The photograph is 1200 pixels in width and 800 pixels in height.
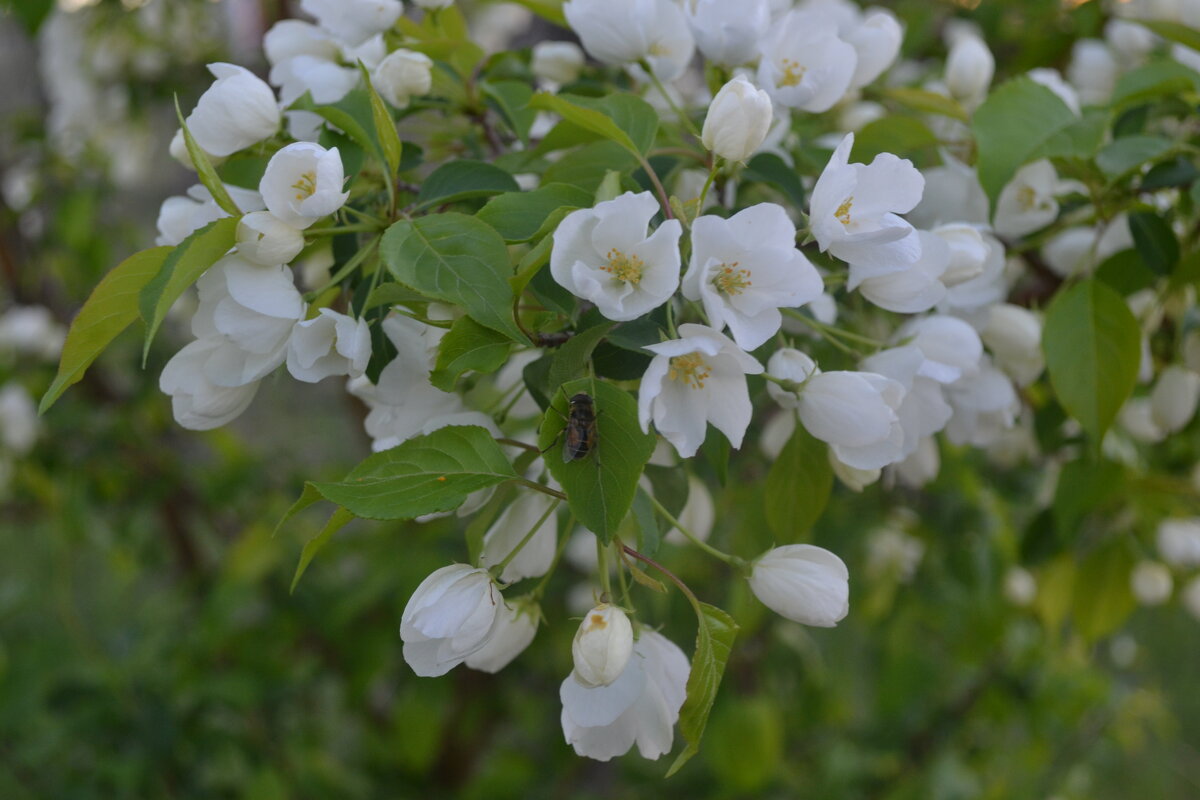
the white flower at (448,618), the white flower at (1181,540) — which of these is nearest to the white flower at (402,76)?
the white flower at (448,618)

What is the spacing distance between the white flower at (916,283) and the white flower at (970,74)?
16.7 inches

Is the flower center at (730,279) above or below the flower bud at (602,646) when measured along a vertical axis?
above

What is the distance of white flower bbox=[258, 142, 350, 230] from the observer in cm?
61

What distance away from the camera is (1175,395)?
1.02m

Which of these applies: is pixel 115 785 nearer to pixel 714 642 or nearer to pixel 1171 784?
pixel 714 642

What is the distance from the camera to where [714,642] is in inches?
24.4

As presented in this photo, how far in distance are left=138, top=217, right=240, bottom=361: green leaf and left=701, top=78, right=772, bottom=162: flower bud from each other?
1.01 feet

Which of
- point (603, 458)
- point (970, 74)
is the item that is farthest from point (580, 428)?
point (970, 74)

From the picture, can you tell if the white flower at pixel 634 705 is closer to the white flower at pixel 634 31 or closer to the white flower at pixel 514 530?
the white flower at pixel 514 530

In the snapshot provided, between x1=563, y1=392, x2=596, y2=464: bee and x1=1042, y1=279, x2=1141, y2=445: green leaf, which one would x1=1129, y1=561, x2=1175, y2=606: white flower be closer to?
x1=1042, y1=279, x2=1141, y2=445: green leaf

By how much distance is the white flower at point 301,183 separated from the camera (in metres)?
0.61

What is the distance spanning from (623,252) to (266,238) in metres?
0.22

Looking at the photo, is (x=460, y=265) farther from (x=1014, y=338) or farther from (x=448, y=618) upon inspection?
(x=1014, y=338)

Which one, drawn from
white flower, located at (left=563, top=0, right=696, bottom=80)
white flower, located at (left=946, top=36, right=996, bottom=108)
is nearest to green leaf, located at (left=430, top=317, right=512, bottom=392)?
white flower, located at (left=563, top=0, right=696, bottom=80)
